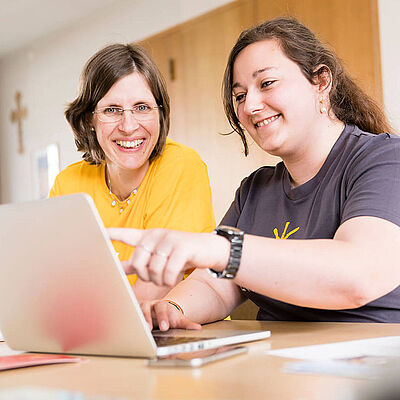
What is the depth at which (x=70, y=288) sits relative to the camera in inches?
35.1

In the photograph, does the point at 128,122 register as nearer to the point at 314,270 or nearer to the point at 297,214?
the point at 297,214

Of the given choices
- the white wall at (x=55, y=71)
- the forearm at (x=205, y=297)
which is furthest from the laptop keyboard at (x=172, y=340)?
the white wall at (x=55, y=71)

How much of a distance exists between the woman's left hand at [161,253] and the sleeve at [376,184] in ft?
1.19

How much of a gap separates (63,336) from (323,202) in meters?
0.66

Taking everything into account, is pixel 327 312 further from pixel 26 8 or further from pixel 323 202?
pixel 26 8

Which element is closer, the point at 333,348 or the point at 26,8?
the point at 333,348

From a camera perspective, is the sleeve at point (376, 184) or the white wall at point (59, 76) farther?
the white wall at point (59, 76)

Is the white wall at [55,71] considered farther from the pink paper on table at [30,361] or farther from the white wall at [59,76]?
the pink paper on table at [30,361]

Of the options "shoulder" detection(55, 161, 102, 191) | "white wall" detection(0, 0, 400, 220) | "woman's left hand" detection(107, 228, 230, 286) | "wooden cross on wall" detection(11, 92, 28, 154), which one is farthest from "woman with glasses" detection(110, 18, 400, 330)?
"wooden cross on wall" detection(11, 92, 28, 154)

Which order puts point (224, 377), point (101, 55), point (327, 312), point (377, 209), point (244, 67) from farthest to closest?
1. point (101, 55)
2. point (244, 67)
3. point (327, 312)
4. point (377, 209)
5. point (224, 377)

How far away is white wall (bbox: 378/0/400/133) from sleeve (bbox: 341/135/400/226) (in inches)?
74.6

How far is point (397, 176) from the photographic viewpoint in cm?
118

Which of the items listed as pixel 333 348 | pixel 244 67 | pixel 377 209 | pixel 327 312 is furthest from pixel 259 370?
pixel 244 67

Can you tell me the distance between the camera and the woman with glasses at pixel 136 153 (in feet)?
6.27
